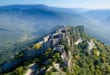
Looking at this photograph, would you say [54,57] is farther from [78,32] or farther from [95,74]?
[78,32]

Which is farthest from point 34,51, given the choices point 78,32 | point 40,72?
point 78,32

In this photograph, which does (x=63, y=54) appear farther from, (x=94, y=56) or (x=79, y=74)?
(x=94, y=56)

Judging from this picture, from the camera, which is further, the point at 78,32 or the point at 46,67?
the point at 78,32

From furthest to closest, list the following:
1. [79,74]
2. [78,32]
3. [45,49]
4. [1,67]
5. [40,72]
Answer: [78,32] → [1,67] → [45,49] → [79,74] → [40,72]

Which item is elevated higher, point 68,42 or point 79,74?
point 68,42

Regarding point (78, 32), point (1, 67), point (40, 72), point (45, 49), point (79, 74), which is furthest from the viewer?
point (78, 32)

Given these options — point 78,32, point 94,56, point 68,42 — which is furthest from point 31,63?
point 78,32
